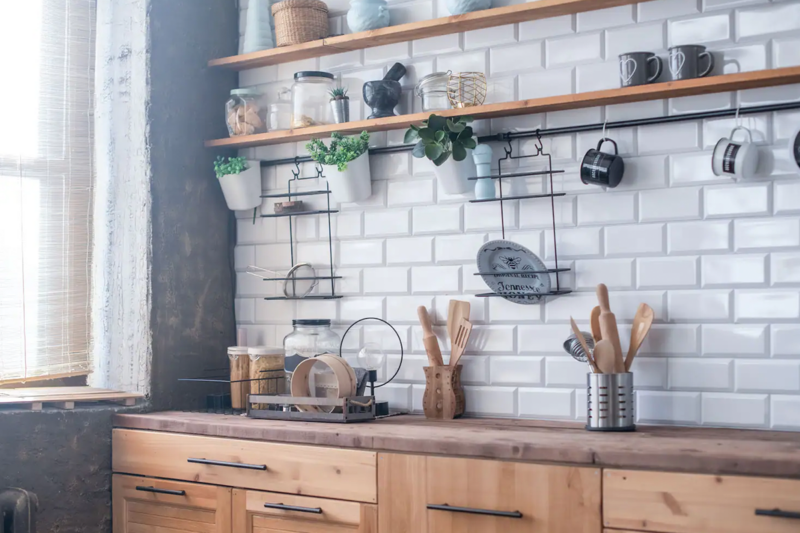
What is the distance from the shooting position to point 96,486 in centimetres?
273

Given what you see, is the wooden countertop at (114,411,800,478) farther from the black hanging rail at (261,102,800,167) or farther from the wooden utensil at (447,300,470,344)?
the black hanging rail at (261,102,800,167)

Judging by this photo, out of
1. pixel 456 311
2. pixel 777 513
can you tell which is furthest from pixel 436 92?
pixel 777 513

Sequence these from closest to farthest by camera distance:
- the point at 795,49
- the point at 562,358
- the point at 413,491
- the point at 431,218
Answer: the point at 413,491, the point at 795,49, the point at 562,358, the point at 431,218

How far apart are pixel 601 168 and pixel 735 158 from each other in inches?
14.7

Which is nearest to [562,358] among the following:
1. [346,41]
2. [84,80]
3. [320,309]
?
[320,309]

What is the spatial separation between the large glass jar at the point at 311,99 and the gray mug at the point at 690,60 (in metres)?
1.25

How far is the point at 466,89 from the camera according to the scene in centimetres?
275

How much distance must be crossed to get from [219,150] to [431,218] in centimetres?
95

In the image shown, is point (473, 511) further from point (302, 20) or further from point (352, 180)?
point (302, 20)

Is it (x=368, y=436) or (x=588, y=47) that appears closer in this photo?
(x=368, y=436)

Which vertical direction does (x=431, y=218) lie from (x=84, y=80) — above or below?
below

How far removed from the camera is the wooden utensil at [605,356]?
2322 mm

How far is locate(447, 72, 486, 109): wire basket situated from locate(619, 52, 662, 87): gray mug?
1.64 feet

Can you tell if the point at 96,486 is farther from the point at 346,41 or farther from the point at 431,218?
the point at 346,41
